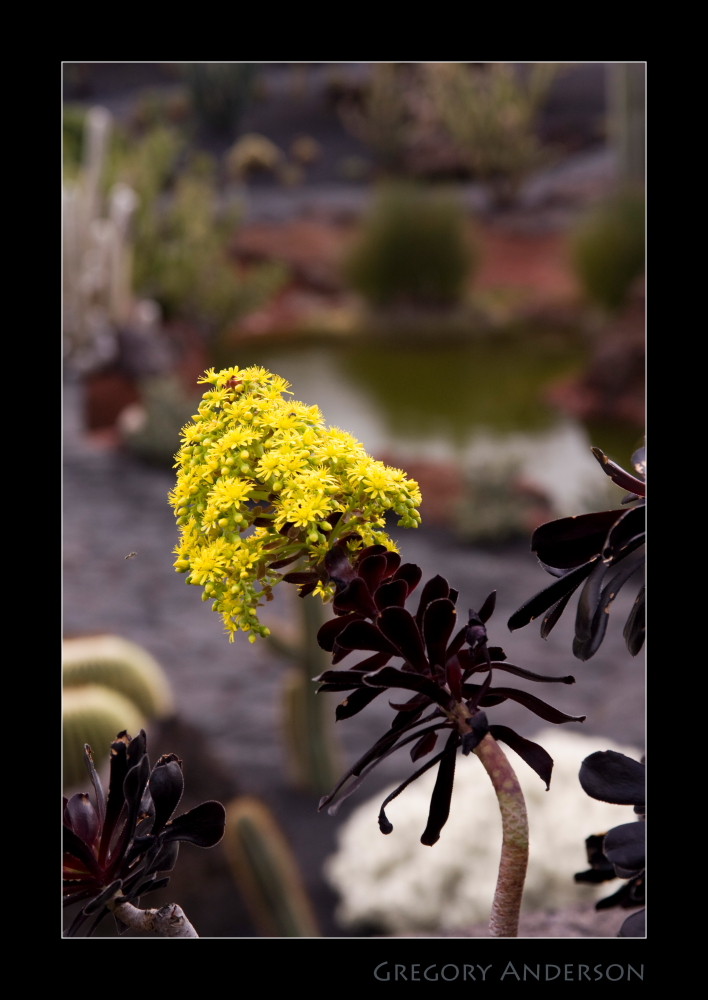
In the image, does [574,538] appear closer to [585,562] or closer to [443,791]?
Answer: [585,562]

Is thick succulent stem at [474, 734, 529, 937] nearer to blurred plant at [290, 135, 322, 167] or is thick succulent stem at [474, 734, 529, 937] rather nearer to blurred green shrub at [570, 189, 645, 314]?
blurred green shrub at [570, 189, 645, 314]

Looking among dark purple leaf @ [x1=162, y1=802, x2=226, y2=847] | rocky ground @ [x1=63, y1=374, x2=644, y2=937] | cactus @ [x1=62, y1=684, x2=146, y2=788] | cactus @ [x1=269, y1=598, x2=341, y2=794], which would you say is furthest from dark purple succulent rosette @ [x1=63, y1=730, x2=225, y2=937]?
cactus @ [x1=269, y1=598, x2=341, y2=794]

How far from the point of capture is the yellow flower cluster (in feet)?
2.21

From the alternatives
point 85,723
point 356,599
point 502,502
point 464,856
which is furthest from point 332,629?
point 502,502

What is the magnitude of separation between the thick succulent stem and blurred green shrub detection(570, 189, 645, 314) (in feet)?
5.43

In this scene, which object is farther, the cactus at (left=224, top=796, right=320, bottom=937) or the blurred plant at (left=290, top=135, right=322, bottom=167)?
the blurred plant at (left=290, top=135, right=322, bottom=167)

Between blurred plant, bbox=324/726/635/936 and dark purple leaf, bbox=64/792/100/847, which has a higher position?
blurred plant, bbox=324/726/635/936

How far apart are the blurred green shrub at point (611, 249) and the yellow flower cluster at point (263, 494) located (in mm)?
1599

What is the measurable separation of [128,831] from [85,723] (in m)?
0.75

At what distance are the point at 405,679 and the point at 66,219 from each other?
1.89 meters

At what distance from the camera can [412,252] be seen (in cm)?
223

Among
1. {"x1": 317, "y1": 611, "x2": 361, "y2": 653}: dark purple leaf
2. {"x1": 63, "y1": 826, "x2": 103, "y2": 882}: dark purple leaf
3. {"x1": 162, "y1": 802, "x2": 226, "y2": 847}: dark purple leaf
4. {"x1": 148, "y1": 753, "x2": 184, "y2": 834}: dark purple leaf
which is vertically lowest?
{"x1": 63, "y1": 826, "x2": 103, "y2": 882}: dark purple leaf
